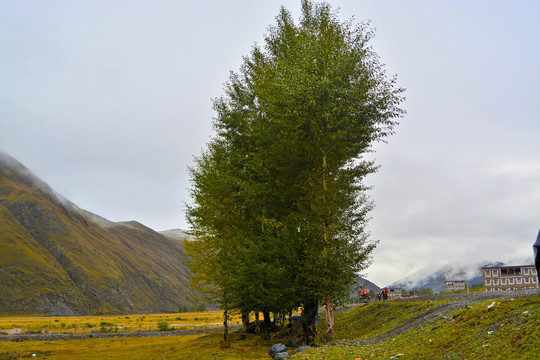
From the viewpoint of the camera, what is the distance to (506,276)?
8088cm

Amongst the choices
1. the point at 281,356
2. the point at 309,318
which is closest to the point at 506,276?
the point at 309,318

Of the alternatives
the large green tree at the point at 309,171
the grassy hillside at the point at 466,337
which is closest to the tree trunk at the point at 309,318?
the large green tree at the point at 309,171

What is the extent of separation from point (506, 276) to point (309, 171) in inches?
2664

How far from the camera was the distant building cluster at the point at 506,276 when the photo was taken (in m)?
77.8

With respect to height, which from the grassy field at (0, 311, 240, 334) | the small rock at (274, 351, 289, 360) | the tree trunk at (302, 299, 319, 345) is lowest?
the grassy field at (0, 311, 240, 334)

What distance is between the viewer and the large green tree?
28.3 metres

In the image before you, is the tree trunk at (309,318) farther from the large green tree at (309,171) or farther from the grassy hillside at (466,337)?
the grassy hillside at (466,337)

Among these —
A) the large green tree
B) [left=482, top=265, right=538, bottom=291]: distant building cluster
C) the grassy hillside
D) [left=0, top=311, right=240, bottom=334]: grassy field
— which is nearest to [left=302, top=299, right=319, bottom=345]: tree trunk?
the large green tree

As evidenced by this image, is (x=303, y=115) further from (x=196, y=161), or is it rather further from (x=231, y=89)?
(x=196, y=161)

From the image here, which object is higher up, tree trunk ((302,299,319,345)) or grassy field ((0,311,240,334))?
tree trunk ((302,299,319,345))

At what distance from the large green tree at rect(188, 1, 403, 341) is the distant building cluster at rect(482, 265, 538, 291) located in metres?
60.2

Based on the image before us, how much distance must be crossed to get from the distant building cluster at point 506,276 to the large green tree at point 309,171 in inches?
2368

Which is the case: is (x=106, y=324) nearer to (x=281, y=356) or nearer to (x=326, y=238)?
(x=281, y=356)

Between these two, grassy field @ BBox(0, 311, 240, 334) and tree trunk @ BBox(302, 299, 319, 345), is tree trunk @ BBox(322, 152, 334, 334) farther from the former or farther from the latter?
grassy field @ BBox(0, 311, 240, 334)
